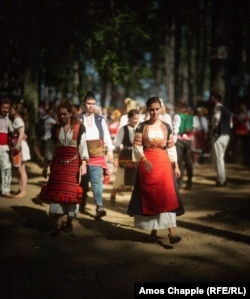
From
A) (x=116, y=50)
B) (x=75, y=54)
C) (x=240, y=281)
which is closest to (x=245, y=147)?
(x=116, y=50)

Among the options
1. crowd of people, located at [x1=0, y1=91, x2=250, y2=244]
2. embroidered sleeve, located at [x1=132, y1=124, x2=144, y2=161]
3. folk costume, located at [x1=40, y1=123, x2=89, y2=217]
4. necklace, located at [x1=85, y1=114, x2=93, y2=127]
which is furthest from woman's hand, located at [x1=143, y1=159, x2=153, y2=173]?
necklace, located at [x1=85, y1=114, x2=93, y2=127]

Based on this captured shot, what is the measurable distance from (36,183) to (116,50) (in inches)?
297

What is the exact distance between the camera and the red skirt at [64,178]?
707cm

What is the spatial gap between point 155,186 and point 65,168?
4.96ft

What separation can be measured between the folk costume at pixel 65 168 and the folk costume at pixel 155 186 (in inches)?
38.7

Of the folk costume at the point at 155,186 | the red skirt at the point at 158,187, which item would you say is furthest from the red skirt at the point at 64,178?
the red skirt at the point at 158,187

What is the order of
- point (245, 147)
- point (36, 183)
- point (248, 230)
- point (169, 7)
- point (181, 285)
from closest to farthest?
point (181, 285) < point (248, 230) < point (36, 183) < point (245, 147) < point (169, 7)

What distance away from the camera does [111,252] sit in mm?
6426

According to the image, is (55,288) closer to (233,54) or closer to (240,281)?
(240,281)

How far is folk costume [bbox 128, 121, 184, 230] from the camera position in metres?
6.52

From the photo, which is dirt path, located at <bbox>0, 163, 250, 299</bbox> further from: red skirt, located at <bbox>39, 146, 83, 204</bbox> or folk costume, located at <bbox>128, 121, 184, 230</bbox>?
red skirt, located at <bbox>39, 146, 83, 204</bbox>

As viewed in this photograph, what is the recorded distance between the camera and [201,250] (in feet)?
21.0

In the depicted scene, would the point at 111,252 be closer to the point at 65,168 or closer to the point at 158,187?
the point at 158,187

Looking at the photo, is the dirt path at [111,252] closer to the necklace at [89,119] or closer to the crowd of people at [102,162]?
the crowd of people at [102,162]
